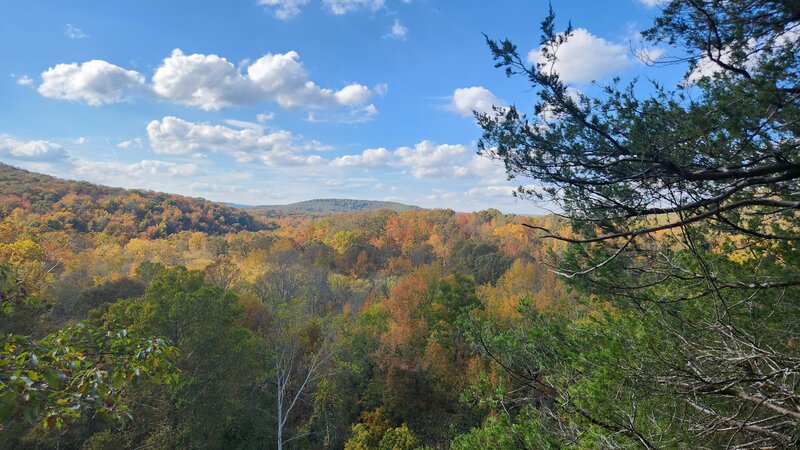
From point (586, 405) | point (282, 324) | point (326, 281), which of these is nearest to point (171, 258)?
point (326, 281)

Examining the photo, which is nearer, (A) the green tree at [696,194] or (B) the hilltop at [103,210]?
(A) the green tree at [696,194]

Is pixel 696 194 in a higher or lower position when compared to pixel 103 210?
higher

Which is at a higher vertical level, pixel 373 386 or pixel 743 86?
pixel 743 86

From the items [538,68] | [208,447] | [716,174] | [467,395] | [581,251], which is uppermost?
[538,68]

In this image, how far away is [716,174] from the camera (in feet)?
9.66

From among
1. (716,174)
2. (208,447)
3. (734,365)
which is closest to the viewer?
(734,365)

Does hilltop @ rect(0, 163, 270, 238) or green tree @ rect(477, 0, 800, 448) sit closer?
green tree @ rect(477, 0, 800, 448)

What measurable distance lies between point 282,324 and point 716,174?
15351mm

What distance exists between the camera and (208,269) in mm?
24938

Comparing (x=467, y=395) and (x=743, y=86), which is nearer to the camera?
(x=743, y=86)

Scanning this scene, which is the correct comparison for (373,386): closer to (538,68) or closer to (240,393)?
(240,393)

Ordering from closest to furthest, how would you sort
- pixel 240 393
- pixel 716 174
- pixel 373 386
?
pixel 716 174 < pixel 240 393 < pixel 373 386

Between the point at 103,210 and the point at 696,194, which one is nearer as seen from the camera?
the point at 696,194

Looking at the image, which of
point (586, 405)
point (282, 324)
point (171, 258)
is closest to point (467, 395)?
point (586, 405)
